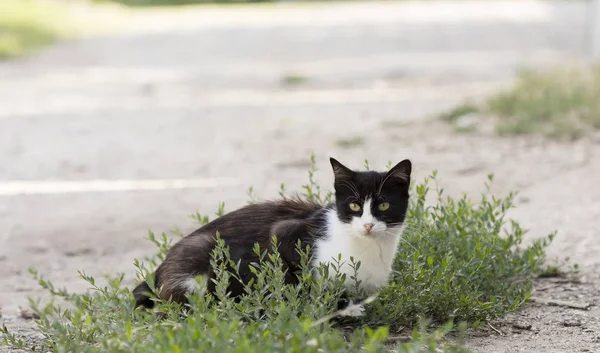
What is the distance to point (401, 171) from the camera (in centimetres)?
346

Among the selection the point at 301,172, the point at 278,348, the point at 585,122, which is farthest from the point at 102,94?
the point at 278,348

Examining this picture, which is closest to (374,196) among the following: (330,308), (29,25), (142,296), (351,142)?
(330,308)

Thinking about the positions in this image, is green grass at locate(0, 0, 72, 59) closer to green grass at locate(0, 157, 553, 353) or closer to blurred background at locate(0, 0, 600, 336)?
blurred background at locate(0, 0, 600, 336)

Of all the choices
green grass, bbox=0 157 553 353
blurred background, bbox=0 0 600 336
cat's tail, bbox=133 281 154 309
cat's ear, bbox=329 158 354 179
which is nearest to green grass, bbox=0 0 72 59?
blurred background, bbox=0 0 600 336

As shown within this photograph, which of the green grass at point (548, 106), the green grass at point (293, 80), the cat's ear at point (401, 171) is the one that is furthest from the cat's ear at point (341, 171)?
the green grass at point (293, 80)

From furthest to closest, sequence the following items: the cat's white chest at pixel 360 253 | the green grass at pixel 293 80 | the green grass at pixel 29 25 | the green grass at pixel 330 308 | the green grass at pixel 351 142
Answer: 1. the green grass at pixel 29 25
2. the green grass at pixel 293 80
3. the green grass at pixel 351 142
4. the cat's white chest at pixel 360 253
5. the green grass at pixel 330 308

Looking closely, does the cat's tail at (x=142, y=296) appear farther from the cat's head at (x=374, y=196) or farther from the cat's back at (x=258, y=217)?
the cat's head at (x=374, y=196)

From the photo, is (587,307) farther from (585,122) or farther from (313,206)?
(585,122)

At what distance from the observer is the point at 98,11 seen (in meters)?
20.0

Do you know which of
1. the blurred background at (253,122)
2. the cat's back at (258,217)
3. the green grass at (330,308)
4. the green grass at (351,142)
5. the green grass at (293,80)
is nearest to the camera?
the green grass at (330,308)

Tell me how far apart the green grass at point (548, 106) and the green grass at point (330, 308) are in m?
3.50

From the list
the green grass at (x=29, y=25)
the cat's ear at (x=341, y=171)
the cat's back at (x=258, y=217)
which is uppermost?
the green grass at (x=29, y=25)

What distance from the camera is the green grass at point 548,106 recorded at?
7.65m

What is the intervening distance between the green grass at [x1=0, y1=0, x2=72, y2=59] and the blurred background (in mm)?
72
